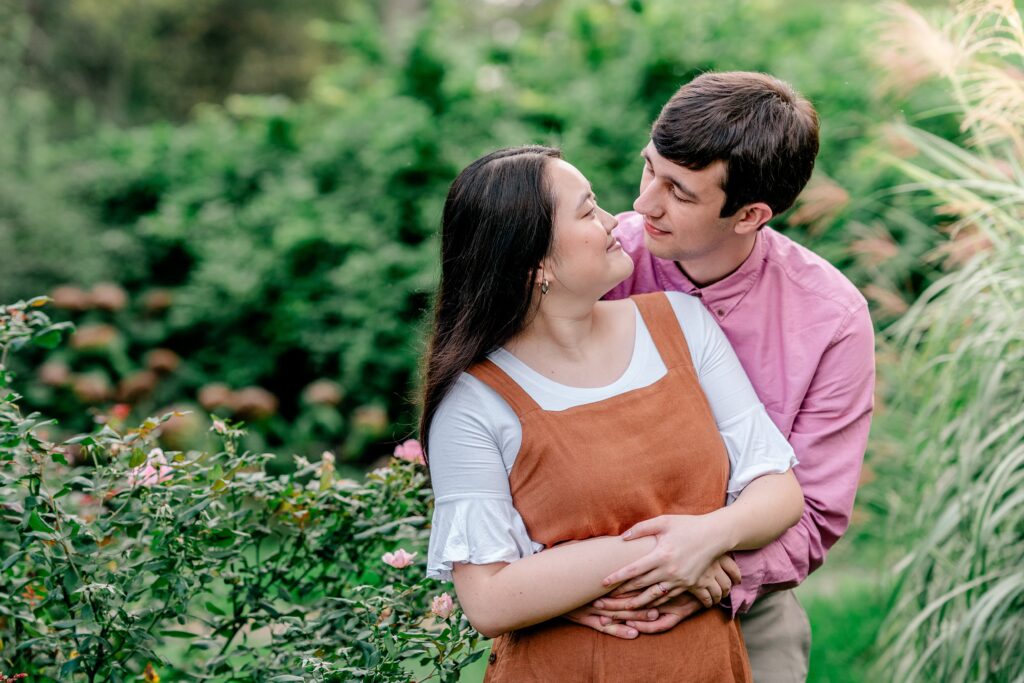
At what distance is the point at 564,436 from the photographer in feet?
7.27

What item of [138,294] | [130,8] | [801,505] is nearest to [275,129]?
[138,294]

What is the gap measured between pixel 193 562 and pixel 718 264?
148cm

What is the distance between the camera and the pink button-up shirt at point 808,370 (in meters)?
2.44

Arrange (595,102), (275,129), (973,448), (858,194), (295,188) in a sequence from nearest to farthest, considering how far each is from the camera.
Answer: (973,448) < (858,194) < (595,102) < (295,188) < (275,129)

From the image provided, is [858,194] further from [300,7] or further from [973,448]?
[300,7]

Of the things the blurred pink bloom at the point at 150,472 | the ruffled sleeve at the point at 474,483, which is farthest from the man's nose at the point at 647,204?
the blurred pink bloom at the point at 150,472

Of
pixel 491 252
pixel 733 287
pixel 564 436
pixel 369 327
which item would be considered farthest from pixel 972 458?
pixel 369 327

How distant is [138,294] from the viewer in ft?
26.0

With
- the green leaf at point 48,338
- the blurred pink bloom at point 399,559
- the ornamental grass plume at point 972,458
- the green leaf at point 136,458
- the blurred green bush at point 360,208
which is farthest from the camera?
the blurred green bush at point 360,208

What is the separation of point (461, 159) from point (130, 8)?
40.4 feet

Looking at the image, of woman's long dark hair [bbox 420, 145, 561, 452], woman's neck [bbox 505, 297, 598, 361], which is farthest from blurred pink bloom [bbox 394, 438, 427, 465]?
woman's neck [bbox 505, 297, 598, 361]

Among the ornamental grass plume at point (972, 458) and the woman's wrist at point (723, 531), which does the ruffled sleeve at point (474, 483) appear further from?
the ornamental grass plume at point (972, 458)

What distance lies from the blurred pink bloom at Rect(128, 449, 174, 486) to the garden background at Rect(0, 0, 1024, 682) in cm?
1

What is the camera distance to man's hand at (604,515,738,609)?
215 cm
